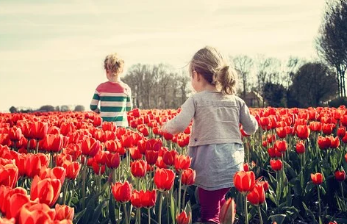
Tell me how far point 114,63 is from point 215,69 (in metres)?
3.22

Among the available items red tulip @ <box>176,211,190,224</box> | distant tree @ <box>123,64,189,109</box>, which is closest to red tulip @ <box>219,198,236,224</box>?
red tulip @ <box>176,211,190,224</box>

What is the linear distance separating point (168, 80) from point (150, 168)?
62.4 meters

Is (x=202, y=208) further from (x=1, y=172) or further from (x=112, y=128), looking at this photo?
(x=1, y=172)

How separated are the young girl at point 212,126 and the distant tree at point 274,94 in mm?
41481

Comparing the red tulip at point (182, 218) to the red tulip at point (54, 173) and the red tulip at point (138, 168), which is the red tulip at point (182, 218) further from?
the red tulip at point (54, 173)

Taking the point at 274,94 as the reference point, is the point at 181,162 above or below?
below

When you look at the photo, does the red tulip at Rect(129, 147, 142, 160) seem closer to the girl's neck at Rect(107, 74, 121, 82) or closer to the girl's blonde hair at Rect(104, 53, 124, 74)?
the girl's blonde hair at Rect(104, 53, 124, 74)

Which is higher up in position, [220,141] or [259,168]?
[220,141]

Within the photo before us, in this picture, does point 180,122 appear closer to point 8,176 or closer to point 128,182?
point 128,182

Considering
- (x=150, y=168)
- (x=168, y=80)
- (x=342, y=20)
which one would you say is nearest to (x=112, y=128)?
(x=150, y=168)

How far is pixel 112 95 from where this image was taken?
7281mm

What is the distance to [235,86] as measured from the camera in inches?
165

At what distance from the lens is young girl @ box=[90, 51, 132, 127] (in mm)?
7180

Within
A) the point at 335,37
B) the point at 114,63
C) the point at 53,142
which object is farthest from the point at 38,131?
the point at 335,37
